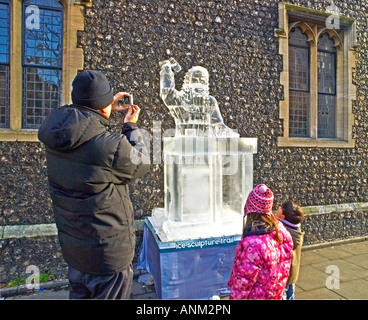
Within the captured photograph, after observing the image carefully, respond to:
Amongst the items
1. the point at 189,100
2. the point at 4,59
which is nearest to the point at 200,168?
the point at 189,100

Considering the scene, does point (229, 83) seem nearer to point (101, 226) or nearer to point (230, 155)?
point (230, 155)

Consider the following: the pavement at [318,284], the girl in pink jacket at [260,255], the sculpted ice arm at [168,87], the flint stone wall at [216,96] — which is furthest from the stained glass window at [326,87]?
the girl in pink jacket at [260,255]

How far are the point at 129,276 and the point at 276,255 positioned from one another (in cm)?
93

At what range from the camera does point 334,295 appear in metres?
3.43

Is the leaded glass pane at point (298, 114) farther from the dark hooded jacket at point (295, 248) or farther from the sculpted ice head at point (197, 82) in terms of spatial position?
the dark hooded jacket at point (295, 248)

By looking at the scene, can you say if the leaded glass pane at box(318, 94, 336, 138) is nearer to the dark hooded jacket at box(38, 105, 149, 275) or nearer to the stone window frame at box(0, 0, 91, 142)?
the stone window frame at box(0, 0, 91, 142)

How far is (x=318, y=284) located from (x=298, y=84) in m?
4.05

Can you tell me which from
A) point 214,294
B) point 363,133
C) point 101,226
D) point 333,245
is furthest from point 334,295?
point 363,133

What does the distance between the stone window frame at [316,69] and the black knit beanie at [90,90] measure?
4.54 metres

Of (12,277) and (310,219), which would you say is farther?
(310,219)

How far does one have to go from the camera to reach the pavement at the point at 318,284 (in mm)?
3451

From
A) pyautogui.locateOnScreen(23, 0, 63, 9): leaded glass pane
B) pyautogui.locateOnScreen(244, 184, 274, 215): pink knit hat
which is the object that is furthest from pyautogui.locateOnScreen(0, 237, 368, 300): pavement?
pyautogui.locateOnScreen(23, 0, 63, 9): leaded glass pane

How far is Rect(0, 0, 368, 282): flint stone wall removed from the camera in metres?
4.04

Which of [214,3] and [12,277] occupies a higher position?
[214,3]
